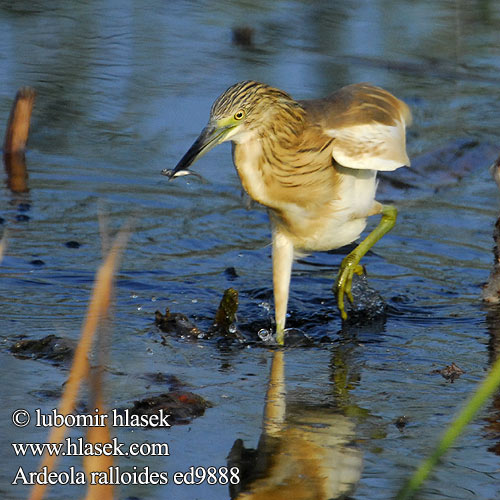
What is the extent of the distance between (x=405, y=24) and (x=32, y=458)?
7.83 m

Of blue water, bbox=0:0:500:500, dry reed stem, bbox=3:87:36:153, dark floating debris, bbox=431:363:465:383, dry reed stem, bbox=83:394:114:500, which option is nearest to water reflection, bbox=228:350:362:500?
blue water, bbox=0:0:500:500

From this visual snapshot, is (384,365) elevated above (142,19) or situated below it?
below

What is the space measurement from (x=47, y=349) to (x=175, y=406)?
0.79 meters

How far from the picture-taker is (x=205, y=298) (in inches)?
204

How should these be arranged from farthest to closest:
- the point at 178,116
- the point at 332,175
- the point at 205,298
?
the point at 178,116, the point at 205,298, the point at 332,175

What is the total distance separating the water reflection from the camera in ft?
10.5

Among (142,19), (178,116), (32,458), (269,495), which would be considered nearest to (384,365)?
(269,495)

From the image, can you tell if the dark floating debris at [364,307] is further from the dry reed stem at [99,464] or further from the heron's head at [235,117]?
the dry reed stem at [99,464]

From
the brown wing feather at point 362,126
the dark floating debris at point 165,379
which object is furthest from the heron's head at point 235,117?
the dark floating debris at point 165,379

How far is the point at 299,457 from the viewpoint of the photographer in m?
3.42

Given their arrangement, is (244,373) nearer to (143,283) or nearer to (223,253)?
(143,283)

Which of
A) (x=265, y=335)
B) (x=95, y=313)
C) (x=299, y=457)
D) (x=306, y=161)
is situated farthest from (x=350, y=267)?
(x=95, y=313)

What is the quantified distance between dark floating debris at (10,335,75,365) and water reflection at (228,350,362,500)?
33.5 inches

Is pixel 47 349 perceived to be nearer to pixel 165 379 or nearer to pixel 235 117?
pixel 165 379
